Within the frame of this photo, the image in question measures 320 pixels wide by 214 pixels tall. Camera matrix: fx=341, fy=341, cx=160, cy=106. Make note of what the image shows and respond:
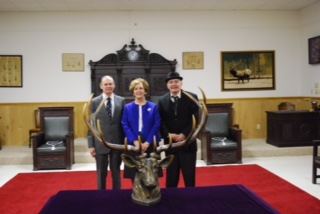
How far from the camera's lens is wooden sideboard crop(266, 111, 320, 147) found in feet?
21.3

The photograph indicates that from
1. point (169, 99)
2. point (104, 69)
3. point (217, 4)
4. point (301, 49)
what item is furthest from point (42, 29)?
point (301, 49)

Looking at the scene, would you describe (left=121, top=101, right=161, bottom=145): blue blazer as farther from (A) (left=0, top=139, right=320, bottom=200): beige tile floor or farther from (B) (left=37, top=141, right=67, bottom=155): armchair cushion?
(B) (left=37, top=141, right=67, bottom=155): armchair cushion

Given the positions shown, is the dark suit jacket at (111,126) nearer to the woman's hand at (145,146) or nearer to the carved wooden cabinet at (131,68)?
the woman's hand at (145,146)

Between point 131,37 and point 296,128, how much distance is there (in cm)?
382

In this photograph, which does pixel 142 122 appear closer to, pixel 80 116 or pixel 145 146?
pixel 145 146

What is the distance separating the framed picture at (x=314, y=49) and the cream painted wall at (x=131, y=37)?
1.08 feet

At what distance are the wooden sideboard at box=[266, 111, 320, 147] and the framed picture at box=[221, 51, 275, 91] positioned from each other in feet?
4.08

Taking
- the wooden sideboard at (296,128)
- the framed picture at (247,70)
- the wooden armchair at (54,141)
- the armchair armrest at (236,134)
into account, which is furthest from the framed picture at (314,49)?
the wooden armchair at (54,141)

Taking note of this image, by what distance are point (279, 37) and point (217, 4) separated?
68.2 inches

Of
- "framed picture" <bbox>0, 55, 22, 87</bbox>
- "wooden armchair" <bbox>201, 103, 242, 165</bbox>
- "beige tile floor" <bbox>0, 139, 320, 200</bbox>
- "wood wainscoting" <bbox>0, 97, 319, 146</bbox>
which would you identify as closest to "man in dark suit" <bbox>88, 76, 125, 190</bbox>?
"beige tile floor" <bbox>0, 139, 320, 200</bbox>

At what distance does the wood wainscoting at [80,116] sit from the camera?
717cm

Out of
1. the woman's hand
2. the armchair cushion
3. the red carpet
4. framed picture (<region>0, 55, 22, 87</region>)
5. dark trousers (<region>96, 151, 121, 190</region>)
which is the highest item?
framed picture (<region>0, 55, 22, 87</region>)

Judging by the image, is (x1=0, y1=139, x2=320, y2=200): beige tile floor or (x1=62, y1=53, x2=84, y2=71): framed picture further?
(x1=62, y1=53, x2=84, y2=71): framed picture

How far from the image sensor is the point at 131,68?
7.29 m
